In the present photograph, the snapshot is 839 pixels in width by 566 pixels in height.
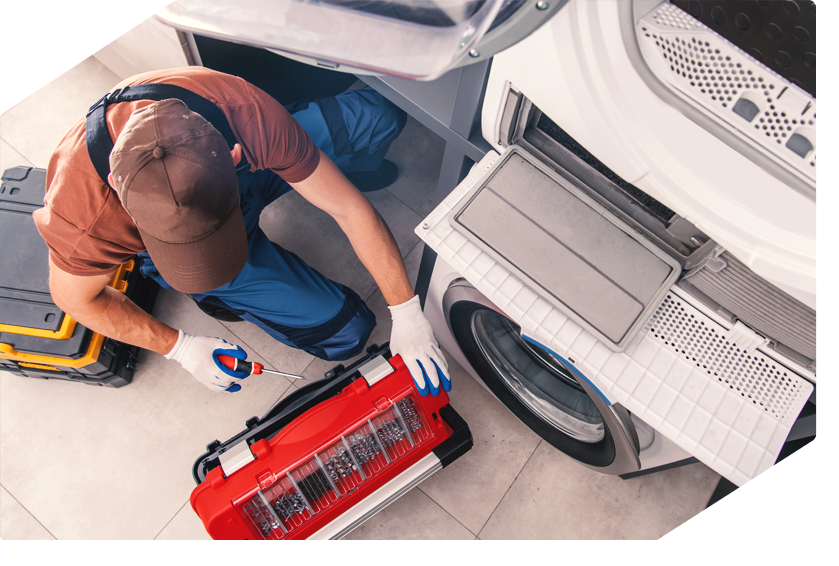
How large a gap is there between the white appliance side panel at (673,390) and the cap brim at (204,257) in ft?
1.61

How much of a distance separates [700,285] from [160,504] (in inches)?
60.7

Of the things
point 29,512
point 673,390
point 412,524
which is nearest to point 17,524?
point 29,512

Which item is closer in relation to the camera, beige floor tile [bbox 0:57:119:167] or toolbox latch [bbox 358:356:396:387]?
toolbox latch [bbox 358:356:396:387]

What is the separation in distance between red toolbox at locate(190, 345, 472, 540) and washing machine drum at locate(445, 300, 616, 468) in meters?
0.17

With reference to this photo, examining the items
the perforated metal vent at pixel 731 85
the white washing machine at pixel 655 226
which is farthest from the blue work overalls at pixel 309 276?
the perforated metal vent at pixel 731 85

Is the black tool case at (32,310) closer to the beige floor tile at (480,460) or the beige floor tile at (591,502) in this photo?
the beige floor tile at (480,460)

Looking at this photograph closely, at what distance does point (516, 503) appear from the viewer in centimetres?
143

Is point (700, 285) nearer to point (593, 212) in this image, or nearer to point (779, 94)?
point (593, 212)

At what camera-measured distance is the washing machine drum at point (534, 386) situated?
1.23m

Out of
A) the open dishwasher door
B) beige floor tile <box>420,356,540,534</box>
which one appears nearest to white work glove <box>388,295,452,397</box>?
beige floor tile <box>420,356,540,534</box>

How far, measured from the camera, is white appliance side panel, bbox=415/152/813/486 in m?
0.76

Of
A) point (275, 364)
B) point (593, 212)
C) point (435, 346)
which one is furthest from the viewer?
point (275, 364)

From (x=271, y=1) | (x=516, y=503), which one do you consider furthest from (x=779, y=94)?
(x=516, y=503)

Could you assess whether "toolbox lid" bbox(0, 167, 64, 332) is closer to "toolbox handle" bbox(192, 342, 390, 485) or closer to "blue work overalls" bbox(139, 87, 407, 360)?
"blue work overalls" bbox(139, 87, 407, 360)
